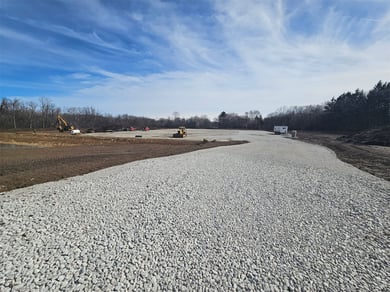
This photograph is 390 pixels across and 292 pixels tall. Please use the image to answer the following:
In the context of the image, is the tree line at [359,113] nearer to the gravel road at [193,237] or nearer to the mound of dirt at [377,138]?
the mound of dirt at [377,138]

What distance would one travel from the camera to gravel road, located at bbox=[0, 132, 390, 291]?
3273 millimetres

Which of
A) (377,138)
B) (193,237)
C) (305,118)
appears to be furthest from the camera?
(305,118)

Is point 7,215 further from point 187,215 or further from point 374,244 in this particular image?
point 374,244

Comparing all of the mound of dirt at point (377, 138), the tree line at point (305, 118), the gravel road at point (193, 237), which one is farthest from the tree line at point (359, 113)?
the gravel road at point (193, 237)

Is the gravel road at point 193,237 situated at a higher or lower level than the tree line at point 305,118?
lower

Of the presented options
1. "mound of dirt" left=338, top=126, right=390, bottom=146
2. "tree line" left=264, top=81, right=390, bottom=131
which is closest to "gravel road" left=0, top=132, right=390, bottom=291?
"mound of dirt" left=338, top=126, right=390, bottom=146

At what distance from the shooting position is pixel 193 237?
4.58m

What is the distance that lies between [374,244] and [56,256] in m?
7.13

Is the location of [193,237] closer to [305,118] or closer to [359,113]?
[359,113]

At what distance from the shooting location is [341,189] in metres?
8.34

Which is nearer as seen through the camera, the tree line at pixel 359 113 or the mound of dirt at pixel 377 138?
the mound of dirt at pixel 377 138

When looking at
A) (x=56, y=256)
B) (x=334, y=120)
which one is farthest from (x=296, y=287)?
(x=334, y=120)

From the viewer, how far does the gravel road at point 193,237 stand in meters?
3.27

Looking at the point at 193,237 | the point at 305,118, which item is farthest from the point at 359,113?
the point at 193,237
